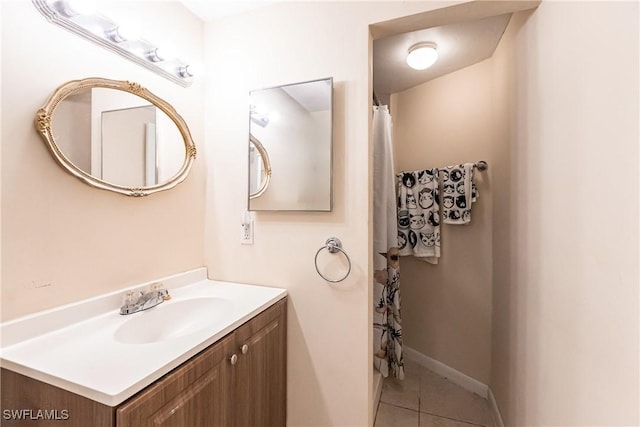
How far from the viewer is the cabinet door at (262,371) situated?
1.06 metres

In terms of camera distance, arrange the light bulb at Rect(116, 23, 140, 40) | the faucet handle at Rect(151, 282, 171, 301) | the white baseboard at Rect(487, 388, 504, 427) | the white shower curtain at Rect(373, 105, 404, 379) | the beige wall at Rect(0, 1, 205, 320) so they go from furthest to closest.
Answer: the white shower curtain at Rect(373, 105, 404, 379) < the white baseboard at Rect(487, 388, 504, 427) < the faucet handle at Rect(151, 282, 171, 301) < the light bulb at Rect(116, 23, 140, 40) < the beige wall at Rect(0, 1, 205, 320)

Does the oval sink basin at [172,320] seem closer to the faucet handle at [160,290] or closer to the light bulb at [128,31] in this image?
the faucet handle at [160,290]

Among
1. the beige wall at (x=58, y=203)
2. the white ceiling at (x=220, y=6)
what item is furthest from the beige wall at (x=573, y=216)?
the beige wall at (x=58, y=203)

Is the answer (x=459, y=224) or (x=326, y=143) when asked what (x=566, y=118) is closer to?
(x=326, y=143)

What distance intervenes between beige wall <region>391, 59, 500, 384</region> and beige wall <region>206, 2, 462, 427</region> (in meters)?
1.01

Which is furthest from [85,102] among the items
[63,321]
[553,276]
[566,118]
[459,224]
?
[459,224]

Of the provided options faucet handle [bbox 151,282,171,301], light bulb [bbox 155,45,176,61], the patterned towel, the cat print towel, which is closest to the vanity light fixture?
light bulb [bbox 155,45,176,61]

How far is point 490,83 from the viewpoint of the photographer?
1.78 meters

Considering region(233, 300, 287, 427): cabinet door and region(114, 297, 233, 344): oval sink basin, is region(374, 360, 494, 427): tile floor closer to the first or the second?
region(233, 300, 287, 427): cabinet door

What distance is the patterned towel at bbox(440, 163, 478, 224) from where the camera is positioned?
1.78 metres

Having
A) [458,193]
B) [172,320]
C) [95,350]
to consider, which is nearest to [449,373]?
[458,193]

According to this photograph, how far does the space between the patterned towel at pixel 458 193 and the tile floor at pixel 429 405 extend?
1214 mm

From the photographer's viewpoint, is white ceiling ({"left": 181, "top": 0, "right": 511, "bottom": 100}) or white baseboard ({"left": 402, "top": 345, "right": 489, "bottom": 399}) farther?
white baseboard ({"left": 402, "top": 345, "right": 489, "bottom": 399})

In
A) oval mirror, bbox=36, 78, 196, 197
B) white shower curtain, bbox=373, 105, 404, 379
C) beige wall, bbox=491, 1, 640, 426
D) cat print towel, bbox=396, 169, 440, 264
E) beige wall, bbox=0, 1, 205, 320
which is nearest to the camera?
beige wall, bbox=491, 1, 640, 426
